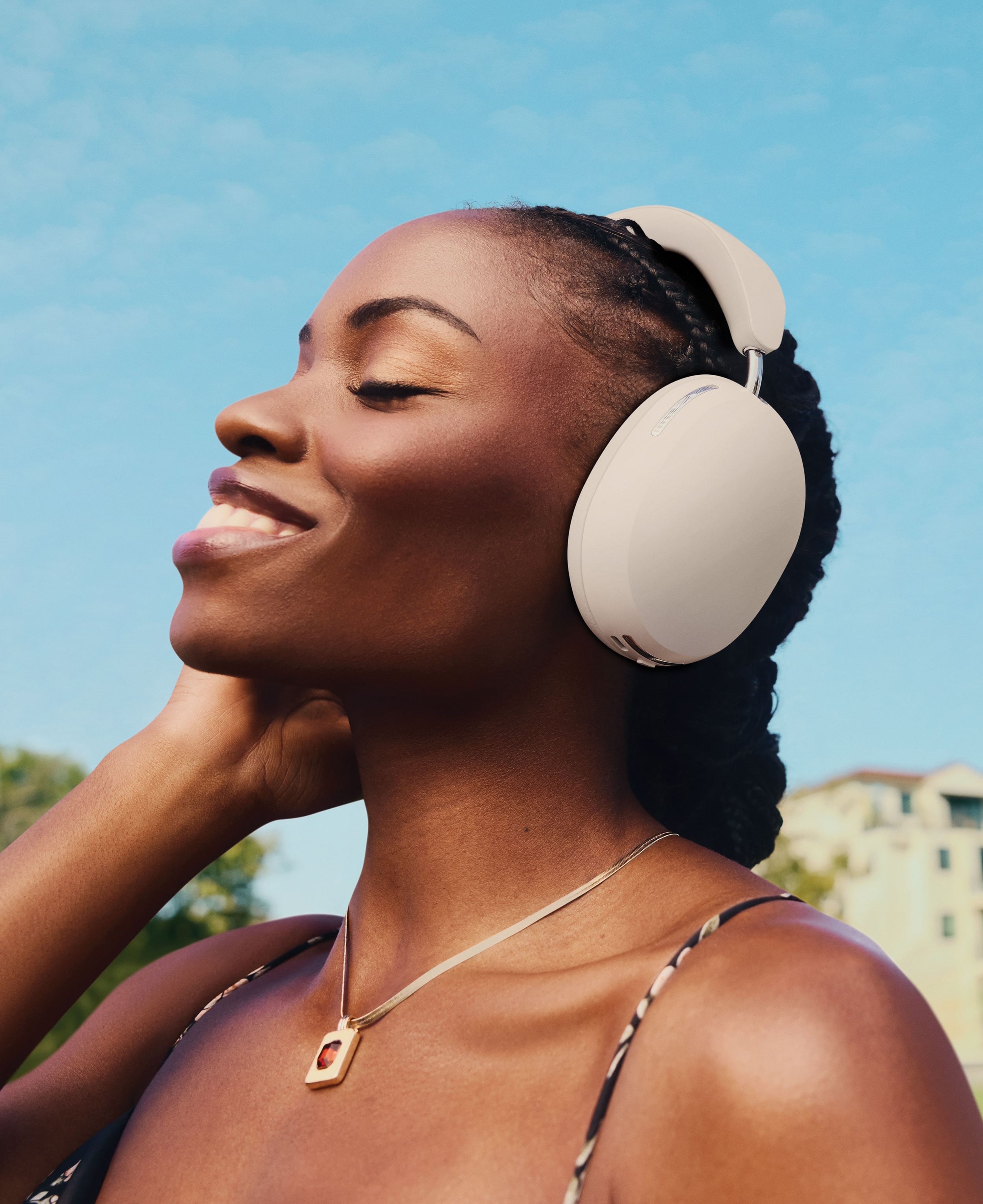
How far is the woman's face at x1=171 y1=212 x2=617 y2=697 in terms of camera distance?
1.80 meters

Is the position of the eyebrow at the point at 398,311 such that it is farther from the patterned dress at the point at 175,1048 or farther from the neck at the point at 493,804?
the patterned dress at the point at 175,1048

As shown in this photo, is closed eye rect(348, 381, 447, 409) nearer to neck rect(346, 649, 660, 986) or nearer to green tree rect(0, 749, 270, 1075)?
neck rect(346, 649, 660, 986)

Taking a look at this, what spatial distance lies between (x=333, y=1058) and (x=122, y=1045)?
29.6 inches

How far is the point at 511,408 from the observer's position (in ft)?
6.11

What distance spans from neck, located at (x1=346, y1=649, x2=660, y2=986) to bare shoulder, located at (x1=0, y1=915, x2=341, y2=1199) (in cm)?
61

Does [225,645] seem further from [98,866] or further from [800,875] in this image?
[800,875]

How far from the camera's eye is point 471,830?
192 centimetres

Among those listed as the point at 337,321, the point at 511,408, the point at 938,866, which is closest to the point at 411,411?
the point at 511,408

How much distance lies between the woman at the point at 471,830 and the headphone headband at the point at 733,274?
0.05 m

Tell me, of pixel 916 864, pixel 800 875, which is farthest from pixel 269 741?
pixel 916 864

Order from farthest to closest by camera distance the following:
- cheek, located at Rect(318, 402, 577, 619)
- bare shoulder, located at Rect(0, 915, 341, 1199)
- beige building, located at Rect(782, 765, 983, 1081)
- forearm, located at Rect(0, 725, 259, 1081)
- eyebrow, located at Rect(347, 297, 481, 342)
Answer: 1. beige building, located at Rect(782, 765, 983, 1081)
2. bare shoulder, located at Rect(0, 915, 341, 1199)
3. forearm, located at Rect(0, 725, 259, 1081)
4. eyebrow, located at Rect(347, 297, 481, 342)
5. cheek, located at Rect(318, 402, 577, 619)

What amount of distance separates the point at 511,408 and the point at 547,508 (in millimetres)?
159

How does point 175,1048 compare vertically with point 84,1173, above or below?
above

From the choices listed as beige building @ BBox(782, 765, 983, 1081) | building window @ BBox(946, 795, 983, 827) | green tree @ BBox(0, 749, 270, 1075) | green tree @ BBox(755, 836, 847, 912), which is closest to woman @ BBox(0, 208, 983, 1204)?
green tree @ BBox(0, 749, 270, 1075)
